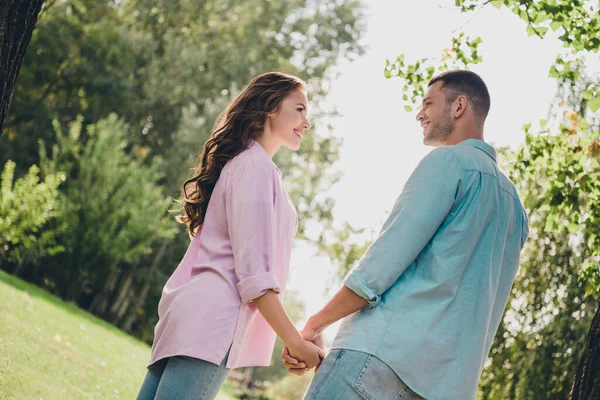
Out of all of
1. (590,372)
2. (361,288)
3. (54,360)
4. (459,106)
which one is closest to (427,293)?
(361,288)

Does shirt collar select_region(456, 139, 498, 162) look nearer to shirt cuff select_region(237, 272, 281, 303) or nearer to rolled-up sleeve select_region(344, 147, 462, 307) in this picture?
rolled-up sleeve select_region(344, 147, 462, 307)

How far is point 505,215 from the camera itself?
8.35ft

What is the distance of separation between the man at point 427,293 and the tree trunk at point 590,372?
198 centimetres

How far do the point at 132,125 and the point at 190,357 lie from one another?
26.3 meters

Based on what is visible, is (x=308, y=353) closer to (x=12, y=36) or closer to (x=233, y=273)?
(x=233, y=273)

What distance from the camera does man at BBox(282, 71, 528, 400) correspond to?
7.40 feet

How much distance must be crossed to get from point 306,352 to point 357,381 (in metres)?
0.47

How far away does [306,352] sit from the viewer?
2.66 m

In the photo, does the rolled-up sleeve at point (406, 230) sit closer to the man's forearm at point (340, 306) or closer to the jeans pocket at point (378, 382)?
the man's forearm at point (340, 306)

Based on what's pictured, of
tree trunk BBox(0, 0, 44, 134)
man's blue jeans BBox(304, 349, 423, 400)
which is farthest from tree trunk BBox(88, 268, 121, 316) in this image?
man's blue jeans BBox(304, 349, 423, 400)

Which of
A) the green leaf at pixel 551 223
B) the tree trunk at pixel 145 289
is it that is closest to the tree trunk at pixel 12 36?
the green leaf at pixel 551 223

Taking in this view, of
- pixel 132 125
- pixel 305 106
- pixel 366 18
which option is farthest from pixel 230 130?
pixel 366 18

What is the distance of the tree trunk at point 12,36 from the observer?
377 cm

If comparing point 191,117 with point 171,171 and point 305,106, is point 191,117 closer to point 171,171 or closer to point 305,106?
point 171,171
